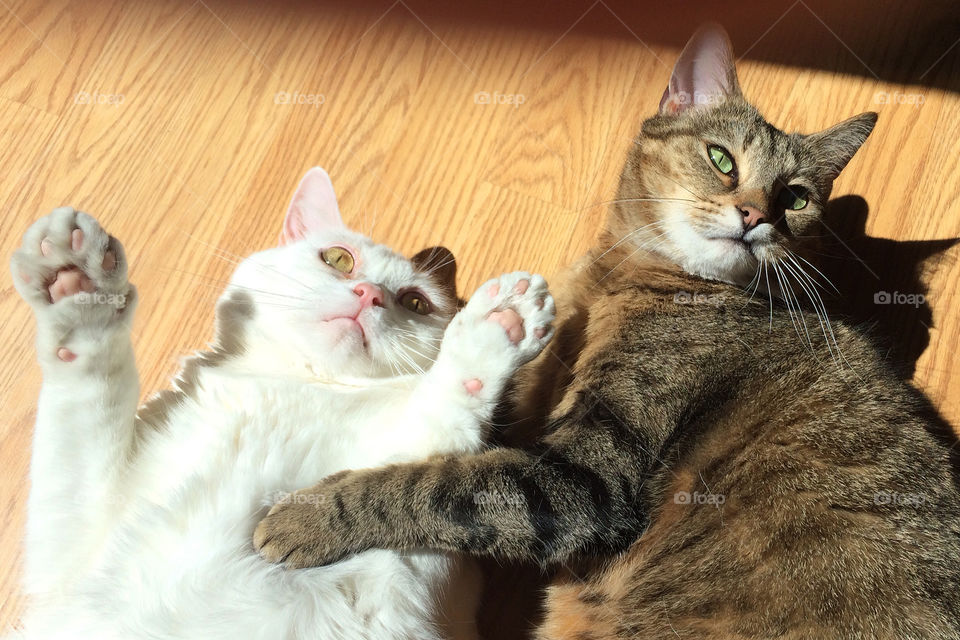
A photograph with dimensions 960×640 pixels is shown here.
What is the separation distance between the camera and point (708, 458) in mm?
1344

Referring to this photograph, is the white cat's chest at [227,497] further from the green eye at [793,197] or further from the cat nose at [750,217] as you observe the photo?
the green eye at [793,197]

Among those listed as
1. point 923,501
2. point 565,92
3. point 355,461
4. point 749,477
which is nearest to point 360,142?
point 565,92

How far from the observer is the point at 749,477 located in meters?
1.31

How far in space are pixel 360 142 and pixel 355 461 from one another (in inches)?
37.9

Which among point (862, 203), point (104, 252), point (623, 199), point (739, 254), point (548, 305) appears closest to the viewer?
point (104, 252)

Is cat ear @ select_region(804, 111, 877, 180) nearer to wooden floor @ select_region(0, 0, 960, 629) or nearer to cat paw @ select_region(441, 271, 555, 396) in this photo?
wooden floor @ select_region(0, 0, 960, 629)

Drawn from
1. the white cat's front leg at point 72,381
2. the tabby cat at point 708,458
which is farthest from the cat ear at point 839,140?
the white cat's front leg at point 72,381

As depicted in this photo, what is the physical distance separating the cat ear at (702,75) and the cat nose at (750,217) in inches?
15.5

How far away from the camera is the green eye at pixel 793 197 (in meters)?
1.59

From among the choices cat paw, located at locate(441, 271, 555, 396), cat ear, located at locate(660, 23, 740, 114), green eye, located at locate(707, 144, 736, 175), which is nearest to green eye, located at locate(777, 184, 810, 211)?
green eye, located at locate(707, 144, 736, 175)

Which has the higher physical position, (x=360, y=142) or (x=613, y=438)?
(x=360, y=142)

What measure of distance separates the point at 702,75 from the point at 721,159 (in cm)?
25

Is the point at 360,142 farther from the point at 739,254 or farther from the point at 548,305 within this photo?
the point at 739,254

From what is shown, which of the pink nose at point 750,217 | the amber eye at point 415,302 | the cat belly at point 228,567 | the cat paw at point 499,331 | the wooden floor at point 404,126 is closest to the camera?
the cat belly at point 228,567
